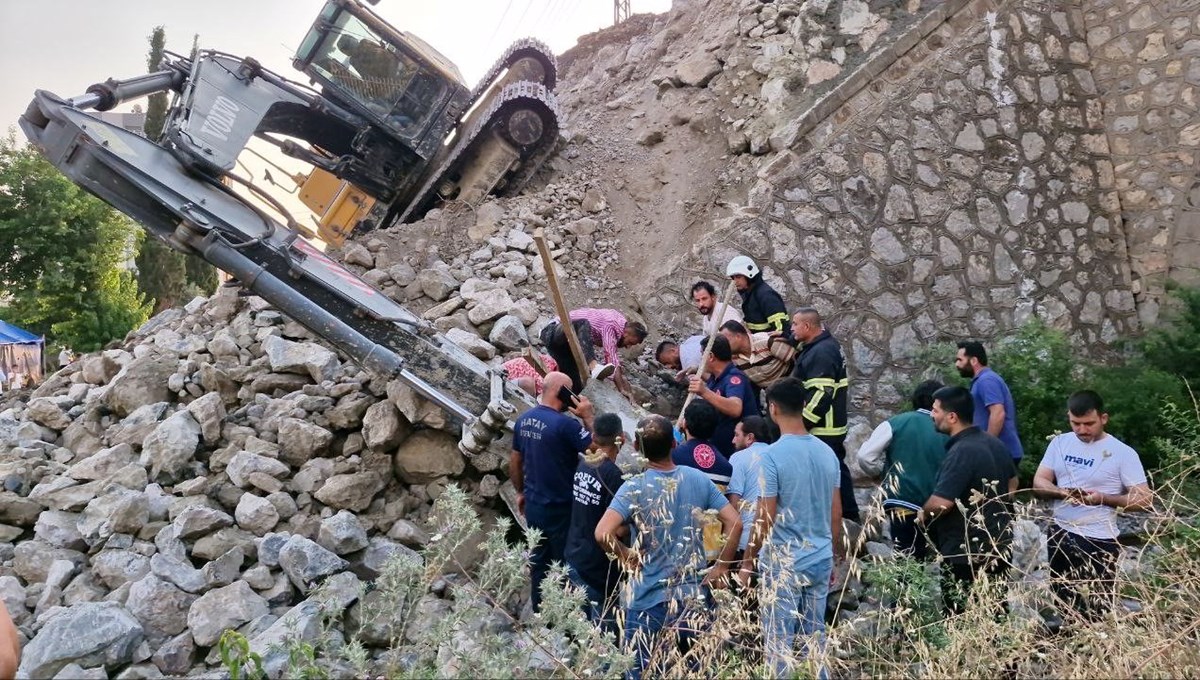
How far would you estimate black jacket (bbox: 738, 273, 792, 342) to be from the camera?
6297 mm

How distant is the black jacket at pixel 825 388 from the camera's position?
532 centimetres

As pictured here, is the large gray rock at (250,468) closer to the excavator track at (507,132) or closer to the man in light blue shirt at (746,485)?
the man in light blue shirt at (746,485)

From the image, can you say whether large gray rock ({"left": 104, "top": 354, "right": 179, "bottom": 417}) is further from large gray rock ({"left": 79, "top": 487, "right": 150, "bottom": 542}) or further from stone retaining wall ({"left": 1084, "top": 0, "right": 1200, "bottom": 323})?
stone retaining wall ({"left": 1084, "top": 0, "right": 1200, "bottom": 323})

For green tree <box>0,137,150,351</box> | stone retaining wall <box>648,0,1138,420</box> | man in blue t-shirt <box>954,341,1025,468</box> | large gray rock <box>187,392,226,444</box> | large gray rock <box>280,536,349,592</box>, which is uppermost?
stone retaining wall <box>648,0,1138,420</box>

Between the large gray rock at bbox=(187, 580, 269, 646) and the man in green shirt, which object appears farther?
the man in green shirt

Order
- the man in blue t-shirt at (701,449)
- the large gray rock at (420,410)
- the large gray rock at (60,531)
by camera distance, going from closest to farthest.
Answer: the man in blue t-shirt at (701,449)
the large gray rock at (60,531)
the large gray rock at (420,410)

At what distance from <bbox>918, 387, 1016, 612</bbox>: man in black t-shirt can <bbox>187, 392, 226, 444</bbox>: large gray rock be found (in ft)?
13.7

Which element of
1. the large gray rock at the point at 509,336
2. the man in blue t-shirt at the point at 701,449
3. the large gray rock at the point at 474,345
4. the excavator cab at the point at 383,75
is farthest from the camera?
the excavator cab at the point at 383,75

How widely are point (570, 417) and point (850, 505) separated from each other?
168 centimetres

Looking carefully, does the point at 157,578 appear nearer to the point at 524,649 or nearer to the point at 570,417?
the point at 570,417

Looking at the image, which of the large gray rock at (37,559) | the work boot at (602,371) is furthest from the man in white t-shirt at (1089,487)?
the large gray rock at (37,559)

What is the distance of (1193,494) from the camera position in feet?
17.0

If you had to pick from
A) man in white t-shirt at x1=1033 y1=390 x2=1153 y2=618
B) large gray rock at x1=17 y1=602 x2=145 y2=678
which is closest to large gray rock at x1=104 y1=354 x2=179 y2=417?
large gray rock at x1=17 y1=602 x2=145 y2=678

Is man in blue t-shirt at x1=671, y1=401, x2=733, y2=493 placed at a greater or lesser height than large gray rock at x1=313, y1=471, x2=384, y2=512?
greater
